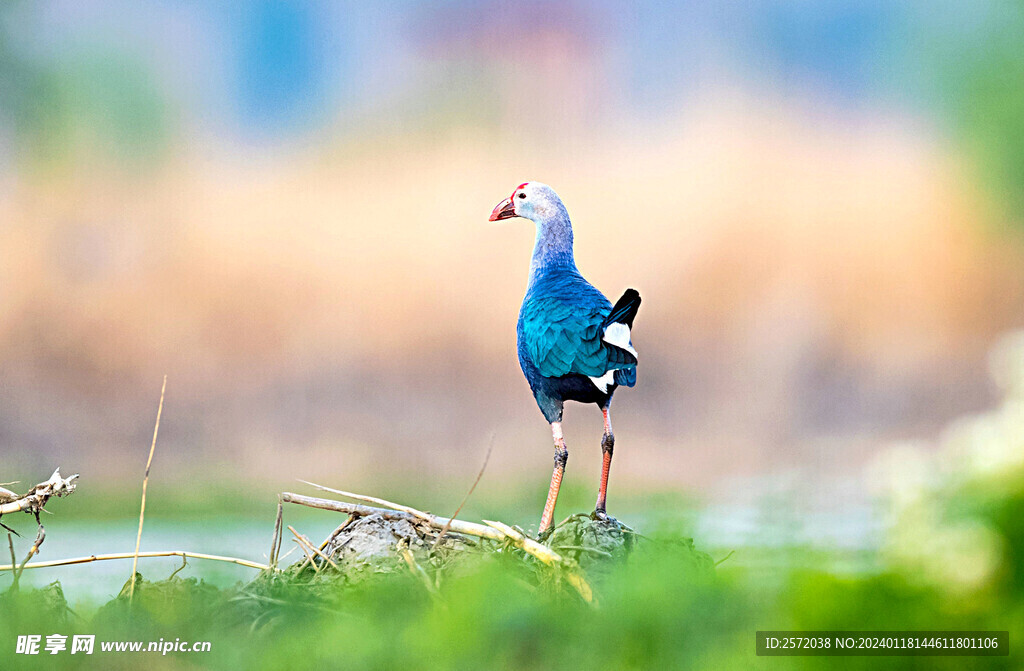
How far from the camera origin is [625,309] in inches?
57.7

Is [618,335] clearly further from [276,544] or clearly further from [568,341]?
[276,544]

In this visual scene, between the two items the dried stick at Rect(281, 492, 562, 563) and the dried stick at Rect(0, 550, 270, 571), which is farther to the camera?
the dried stick at Rect(0, 550, 270, 571)

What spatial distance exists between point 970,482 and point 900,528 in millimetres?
67

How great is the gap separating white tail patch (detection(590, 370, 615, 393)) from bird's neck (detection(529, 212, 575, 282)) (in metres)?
0.26

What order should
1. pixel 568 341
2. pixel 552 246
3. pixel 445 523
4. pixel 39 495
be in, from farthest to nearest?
pixel 552 246, pixel 568 341, pixel 445 523, pixel 39 495

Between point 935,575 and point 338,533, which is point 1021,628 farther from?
point 338,533

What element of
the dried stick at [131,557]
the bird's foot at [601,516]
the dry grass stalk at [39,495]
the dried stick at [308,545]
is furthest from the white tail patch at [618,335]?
the dry grass stalk at [39,495]

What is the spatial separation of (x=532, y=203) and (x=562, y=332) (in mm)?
305

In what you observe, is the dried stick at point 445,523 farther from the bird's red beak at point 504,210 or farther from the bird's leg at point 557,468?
the bird's red beak at point 504,210

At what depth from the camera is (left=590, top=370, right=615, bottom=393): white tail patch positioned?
60.7 inches

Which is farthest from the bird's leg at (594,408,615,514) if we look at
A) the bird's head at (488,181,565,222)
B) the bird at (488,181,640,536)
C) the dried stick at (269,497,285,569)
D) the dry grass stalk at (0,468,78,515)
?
the dry grass stalk at (0,468,78,515)

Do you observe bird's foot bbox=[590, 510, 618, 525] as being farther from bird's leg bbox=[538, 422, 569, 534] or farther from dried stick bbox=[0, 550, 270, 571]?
dried stick bbox=[0, 550, 270, 571]

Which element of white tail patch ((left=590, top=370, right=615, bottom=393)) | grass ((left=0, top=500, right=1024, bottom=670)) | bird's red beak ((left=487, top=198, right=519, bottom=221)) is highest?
bird's red beak ((left=487, top=198, right=519, bottom=221))

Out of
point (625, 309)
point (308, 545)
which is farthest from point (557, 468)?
point (308, 545)
